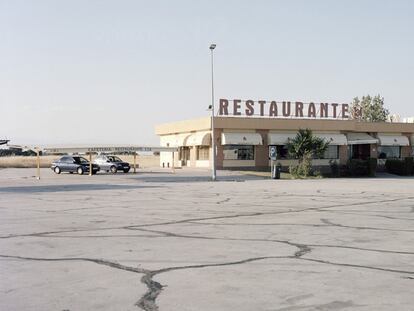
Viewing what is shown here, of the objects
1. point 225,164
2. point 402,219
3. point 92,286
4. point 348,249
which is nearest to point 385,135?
point 225,164

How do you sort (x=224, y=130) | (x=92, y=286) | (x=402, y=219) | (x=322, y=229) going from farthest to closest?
(x=224, y=130)
(x=402, y=219)
(x=322, y=229)
(x=92, y=286)

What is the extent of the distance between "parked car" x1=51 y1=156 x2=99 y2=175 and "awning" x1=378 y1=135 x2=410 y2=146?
1162 inches

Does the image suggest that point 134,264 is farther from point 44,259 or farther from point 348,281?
point 348,281

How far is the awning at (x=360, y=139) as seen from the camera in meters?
57.0

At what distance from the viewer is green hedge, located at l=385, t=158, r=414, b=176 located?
54.9 m

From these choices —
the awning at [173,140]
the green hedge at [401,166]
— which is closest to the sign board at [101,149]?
the awning at [173,140]

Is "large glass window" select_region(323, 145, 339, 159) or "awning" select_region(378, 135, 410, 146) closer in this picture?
"large glass window" select_region(323, 145, 339, 159)

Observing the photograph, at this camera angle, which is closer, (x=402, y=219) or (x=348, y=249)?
(x=348, y=249)

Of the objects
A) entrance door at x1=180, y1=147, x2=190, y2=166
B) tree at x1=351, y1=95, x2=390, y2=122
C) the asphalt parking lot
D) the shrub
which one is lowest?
the asphalt parking lot

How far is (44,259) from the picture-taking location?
29.9ft

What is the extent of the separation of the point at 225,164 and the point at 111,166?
412 inches

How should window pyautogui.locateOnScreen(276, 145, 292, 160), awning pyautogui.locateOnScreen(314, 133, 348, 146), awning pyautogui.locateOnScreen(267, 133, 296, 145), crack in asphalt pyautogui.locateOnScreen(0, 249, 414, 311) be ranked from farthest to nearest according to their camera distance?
awning pyautogui.locateOnScreen(314, 133, 348, 146) < window pyautogui.locateOnScreen(276, 145, 292, 160) < awning pyautogui.locateOnScreen(267, 133, 296, 145) < crack in asphalt pyautogui.locateOnScreen(0, 249, 414, 311)

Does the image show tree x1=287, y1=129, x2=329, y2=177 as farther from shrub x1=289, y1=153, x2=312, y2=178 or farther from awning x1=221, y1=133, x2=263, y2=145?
awning x1=221, y1=133, x2=263, y2=145

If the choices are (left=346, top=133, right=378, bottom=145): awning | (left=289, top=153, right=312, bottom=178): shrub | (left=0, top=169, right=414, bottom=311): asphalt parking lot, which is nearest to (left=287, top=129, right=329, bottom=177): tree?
(left=289, top=153, right=312, bottom=178): shrub
